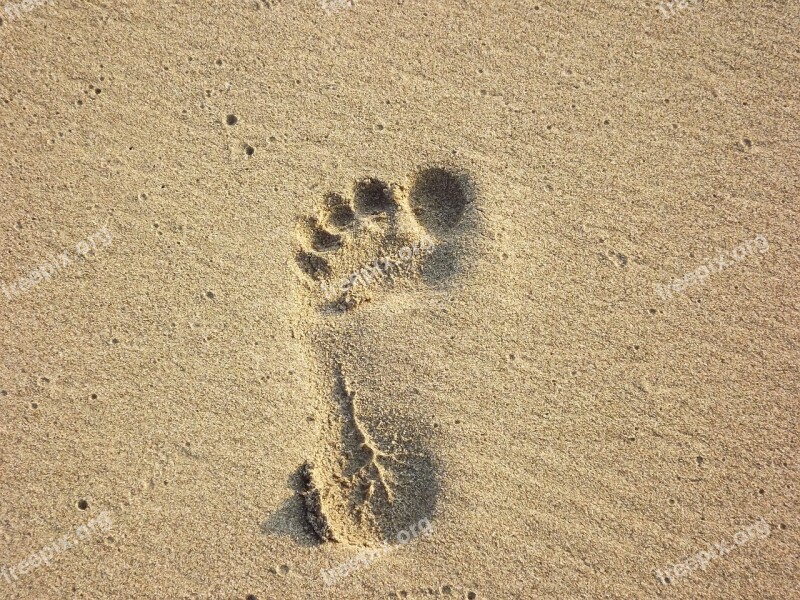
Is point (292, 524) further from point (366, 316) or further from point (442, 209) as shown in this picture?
point (442, 209)

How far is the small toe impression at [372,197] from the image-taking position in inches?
95.0

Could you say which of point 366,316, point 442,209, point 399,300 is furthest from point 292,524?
point 442,209

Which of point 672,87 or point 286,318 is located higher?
point 672,87

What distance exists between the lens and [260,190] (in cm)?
241

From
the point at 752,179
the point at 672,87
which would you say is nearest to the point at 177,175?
the point at 672,87

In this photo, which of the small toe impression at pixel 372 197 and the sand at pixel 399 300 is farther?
the small toe impression at pixel 372 197

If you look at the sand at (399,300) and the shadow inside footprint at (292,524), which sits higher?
the sand at (399,300)

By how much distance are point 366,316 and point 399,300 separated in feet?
0.46

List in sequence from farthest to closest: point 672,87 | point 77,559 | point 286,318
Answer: point 672,87
point 286,318
point 77,559

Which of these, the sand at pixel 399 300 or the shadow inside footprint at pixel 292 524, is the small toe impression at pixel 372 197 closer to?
the sand at pixel 399 300

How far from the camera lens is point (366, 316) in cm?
233

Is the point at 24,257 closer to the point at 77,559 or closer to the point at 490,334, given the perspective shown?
the point at 77,559

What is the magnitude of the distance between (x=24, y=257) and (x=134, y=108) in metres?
0.71

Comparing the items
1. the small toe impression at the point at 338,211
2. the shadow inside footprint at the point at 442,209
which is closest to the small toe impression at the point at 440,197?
the shadow inside footprint at the point at 442,209
